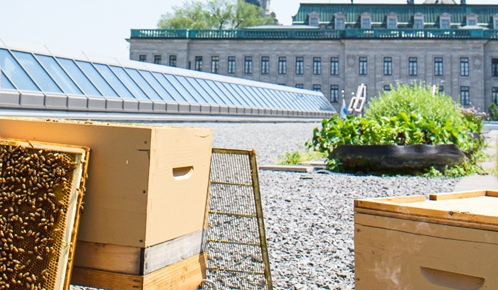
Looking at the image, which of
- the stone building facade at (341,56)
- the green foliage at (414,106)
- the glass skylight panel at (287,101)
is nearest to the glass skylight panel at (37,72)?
the green foliage at (414,106)

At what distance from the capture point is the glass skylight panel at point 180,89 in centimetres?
1731

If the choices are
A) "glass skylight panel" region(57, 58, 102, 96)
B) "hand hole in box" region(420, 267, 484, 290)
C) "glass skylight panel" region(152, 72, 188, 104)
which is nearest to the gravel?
"hand hole in box" region(420, 267, 484, 290)

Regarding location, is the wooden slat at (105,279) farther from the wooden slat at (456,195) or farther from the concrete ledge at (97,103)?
the concrete ledge at (97,103)

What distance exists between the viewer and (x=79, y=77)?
12289 millimetres

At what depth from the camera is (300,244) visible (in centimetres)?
414

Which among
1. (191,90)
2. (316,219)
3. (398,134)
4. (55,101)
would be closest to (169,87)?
(191,90)

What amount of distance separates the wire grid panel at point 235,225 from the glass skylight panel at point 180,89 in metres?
14.3

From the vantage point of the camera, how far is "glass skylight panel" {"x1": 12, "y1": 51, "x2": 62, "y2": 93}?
416 inches

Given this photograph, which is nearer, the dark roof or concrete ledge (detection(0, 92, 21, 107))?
concrete ledge (detection(0, 92, 21, 107))

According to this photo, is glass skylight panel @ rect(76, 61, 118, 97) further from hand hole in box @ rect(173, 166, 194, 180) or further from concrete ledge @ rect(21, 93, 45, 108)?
hand hole in box @ rect(173, 166, 194, 180)

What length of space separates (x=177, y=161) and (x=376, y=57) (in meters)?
52.0

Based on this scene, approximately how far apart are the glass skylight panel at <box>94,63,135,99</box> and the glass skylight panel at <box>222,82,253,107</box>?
8631mm

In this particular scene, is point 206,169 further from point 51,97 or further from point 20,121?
point 51,97

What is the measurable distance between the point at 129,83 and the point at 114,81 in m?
0.67
